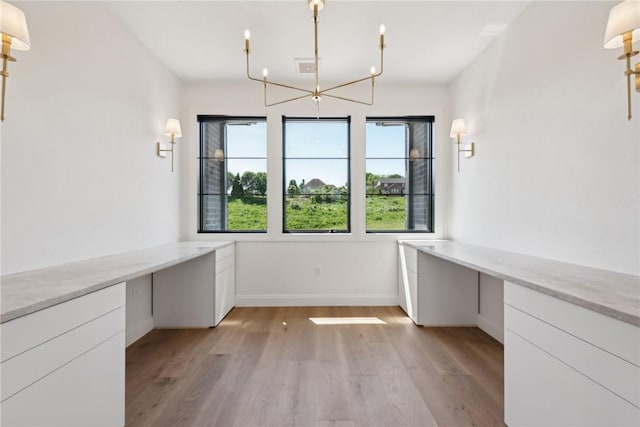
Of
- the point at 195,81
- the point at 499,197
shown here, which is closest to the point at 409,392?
the point at 499,197

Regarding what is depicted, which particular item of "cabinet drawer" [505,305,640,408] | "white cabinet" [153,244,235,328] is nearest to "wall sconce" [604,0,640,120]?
"cabinet drawer" [505,305,640,408]

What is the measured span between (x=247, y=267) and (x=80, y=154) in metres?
2.14

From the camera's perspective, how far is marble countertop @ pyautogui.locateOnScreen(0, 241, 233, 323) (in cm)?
114

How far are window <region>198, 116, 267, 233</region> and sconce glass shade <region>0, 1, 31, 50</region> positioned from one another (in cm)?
248

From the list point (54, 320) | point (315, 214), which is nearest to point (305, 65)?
point (315, 214)

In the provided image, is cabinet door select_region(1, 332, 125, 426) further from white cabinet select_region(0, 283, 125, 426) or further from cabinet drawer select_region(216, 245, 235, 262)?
→ cabinet drawer select_region(216, 245, 235, 262)

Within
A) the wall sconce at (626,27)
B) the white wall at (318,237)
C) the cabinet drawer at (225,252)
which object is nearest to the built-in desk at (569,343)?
the wall sconce at (626,27)

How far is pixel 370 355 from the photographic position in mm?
2549

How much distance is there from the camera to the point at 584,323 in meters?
1.20

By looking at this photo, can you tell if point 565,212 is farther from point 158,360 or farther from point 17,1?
point 17,1

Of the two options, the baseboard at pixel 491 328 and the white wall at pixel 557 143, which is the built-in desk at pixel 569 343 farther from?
the baseboard at pixel 491 328

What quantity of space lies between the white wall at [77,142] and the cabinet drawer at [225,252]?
0.65 metres

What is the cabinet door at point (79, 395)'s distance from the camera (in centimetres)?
110

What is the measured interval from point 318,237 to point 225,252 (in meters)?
1.10
